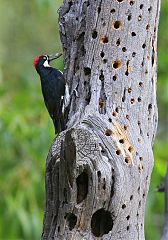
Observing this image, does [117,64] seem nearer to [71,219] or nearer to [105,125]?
[105,125]

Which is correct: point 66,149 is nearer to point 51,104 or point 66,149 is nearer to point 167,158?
point 51,104

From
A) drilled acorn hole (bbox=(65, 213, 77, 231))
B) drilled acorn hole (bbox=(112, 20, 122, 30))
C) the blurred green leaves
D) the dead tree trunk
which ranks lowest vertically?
drilled acorn hole (bbox=(65, 213, 77, 231))

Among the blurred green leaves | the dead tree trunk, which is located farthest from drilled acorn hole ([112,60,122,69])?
the blurred green leaves

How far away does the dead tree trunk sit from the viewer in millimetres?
4660

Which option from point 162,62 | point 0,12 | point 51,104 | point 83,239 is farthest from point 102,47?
point 0,12

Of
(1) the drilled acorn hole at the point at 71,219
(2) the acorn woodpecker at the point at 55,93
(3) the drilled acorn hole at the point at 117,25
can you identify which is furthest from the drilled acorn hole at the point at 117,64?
(1) the drilled acorn hole at the point at 71,219

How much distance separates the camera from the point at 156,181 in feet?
25.5

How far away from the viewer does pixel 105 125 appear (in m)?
4.79

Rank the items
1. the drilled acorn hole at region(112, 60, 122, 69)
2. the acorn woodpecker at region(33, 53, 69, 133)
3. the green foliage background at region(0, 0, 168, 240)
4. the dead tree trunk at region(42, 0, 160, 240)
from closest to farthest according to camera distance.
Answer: the dead tree trunk at region(42, 0, 160, 240) → the drilled acorn hole at region(112, 60, 122, 69) → the acorn woodpecker at region(33, 53, 69, 133) → the green foliage background at region(0, 0, 168, 240)

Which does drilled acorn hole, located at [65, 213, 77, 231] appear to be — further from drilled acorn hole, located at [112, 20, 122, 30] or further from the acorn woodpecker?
drilled acorn hole, located at [112, 20, 122, 30]

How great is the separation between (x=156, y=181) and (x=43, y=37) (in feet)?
20.9

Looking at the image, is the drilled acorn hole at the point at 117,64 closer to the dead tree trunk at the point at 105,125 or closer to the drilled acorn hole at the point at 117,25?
the dead tree trunk at the point at 105,125

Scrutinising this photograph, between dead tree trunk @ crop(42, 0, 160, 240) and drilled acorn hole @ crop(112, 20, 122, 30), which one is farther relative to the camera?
drilled acorn hole @ crop(112, 20, 122, 30)

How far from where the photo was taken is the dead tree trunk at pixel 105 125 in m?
4.66
